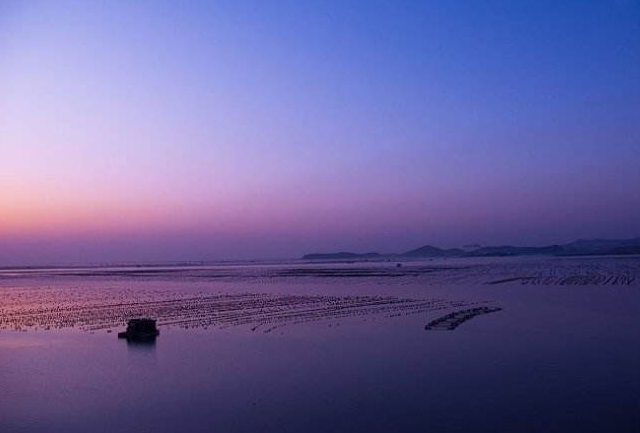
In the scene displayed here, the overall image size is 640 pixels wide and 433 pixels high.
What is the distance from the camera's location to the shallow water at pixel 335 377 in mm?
11125

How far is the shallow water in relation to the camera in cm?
1112

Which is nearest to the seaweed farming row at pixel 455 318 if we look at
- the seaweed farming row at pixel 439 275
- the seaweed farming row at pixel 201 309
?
the seaweed farming row at pixel 201 309

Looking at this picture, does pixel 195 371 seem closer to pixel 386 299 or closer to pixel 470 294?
pixel 386 299

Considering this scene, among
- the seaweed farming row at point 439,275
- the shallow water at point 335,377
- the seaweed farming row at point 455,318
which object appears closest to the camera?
the shallow water at point 335,377

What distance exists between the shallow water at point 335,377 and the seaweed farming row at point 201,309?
1.71 metres

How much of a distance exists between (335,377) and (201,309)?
673 inches

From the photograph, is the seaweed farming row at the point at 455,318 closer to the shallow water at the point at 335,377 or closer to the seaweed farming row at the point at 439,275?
the shallow water at the point at 335,377

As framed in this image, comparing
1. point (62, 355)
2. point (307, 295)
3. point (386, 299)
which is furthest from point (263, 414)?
point (307, 295)

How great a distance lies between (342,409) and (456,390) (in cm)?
285

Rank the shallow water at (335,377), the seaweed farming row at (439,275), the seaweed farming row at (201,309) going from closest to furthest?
1. the shallow water at (335,377)
2. the seaweed farming row at (201,309)
3. the seaweed farming row at (439,275)

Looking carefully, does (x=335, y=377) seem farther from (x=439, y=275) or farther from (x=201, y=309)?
(x=439, y=275)

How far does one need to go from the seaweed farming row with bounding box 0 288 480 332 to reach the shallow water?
5.60 feet

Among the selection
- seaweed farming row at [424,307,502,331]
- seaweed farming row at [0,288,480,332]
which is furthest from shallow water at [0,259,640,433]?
seaweed farming row at [0,288,480,332]

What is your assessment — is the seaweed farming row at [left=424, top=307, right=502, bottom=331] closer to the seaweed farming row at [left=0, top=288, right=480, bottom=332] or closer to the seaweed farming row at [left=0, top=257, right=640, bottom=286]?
the seaweed farming row at [left=0, top=288, right=480, bottom=332]
